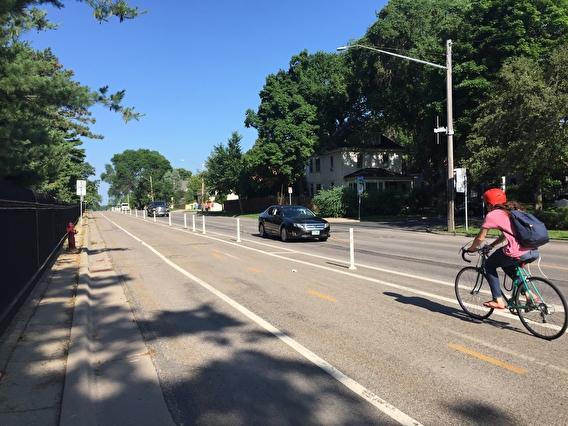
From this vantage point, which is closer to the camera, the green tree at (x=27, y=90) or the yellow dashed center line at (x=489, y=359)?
the yellow dashed center line at (x=489, y=359)

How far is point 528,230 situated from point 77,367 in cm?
501

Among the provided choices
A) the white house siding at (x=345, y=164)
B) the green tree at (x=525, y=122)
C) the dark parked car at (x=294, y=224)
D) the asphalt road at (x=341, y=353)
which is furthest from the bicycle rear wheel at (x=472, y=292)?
the white house siding at (x=345, y=164)

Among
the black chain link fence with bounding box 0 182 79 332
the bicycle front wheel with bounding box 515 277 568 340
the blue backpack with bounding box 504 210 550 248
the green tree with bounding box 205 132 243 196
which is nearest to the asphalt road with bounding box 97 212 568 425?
the bicycle front wheel with bounding box 515 277 568 340

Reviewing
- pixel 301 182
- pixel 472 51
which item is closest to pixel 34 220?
pixel 472 51

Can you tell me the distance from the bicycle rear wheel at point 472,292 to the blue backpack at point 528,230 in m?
1.15

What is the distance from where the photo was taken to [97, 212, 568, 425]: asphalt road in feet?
12.2

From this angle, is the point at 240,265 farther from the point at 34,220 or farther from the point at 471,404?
the point at 471,404

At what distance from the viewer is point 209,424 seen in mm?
3561

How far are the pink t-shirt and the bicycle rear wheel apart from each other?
889mm

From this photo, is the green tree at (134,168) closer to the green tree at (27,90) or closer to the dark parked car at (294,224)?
the dark parked car at (294,224)

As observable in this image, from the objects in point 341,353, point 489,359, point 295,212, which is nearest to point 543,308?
point 489,359

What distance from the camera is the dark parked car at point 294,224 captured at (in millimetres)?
17578

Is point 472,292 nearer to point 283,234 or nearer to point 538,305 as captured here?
point 538,305

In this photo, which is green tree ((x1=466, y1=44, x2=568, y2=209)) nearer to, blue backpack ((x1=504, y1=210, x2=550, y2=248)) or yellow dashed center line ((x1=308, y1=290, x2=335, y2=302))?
yellow dashed center line ((x1=308, y1=290, x2=335, y2=302))
